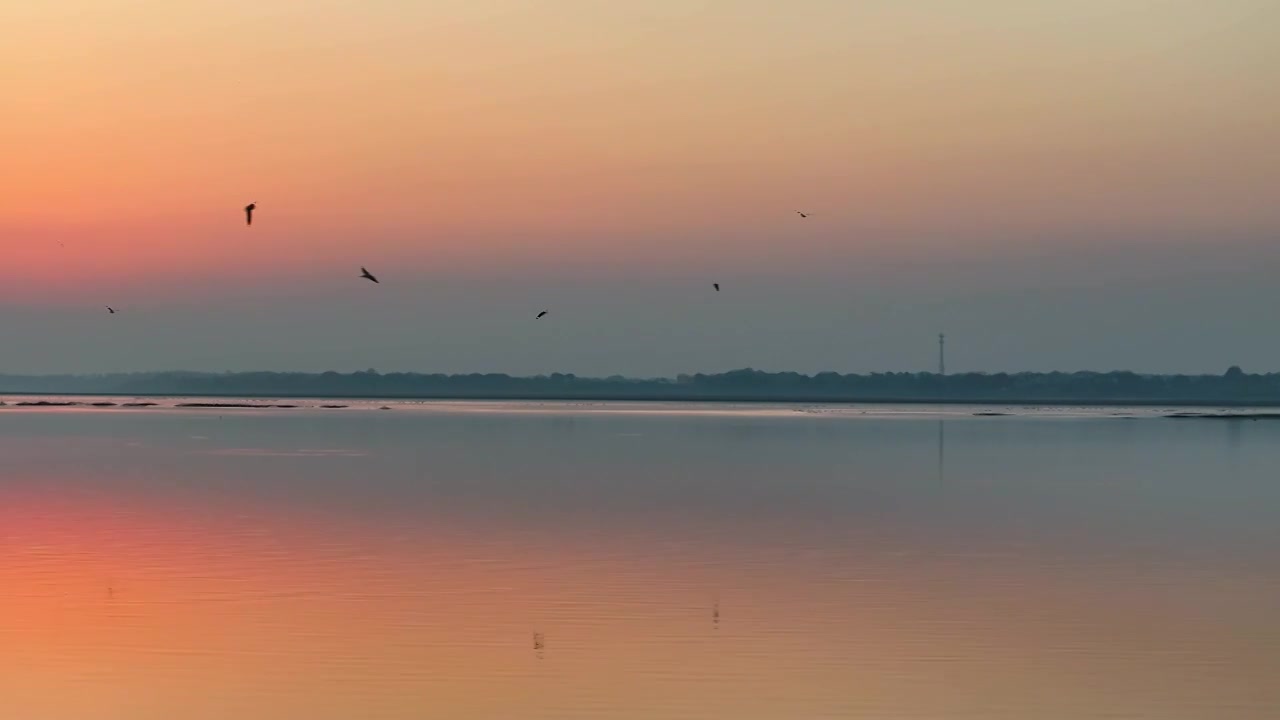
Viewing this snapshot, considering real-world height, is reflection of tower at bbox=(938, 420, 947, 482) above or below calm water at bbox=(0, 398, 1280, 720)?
above

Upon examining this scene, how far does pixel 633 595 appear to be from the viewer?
25.8 meters

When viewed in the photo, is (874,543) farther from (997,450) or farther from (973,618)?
(997,450)

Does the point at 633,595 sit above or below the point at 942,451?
below

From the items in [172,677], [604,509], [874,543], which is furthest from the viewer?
[604,509]

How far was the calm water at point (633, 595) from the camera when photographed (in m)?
18.6

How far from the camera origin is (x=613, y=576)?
2784 cm

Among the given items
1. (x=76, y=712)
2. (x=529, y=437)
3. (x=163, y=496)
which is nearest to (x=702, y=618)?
(x=76, y=712)

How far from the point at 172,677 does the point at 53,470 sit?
3779 cm

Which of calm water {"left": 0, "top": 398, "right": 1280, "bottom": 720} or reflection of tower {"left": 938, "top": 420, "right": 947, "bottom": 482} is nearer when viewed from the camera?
calm water {"left": 0, "top": 398, "right": 1280, "bottom": 720}

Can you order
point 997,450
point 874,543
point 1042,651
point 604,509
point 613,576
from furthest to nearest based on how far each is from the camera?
point 997,450 < point 604,509 < point 874,543 < point 613,576 < point 1042,651

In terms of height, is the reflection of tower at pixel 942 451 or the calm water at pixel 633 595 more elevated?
the reflection of tower at pixel 942 451

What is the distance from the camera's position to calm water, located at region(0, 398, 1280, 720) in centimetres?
1864

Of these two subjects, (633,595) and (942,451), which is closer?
(633,595)

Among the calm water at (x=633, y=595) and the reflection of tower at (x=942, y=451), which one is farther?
the reflection of tower at (x=942, y=451)
